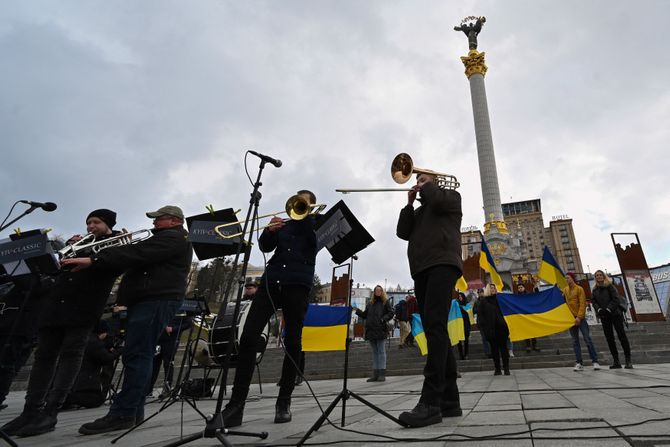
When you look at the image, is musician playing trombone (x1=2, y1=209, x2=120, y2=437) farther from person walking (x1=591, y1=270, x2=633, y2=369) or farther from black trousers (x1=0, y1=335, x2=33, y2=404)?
person walking (x1=591, y1=270, x2=633, y2=369)

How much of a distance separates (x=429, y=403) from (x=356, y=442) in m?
0.79

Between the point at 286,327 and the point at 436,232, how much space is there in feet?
5.53

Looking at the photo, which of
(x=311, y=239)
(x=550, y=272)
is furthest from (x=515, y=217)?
(x=311, y=239)

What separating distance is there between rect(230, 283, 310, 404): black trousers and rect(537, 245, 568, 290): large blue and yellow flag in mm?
12399

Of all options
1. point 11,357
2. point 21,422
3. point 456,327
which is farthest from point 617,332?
point 11,357

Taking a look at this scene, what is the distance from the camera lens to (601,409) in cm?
301

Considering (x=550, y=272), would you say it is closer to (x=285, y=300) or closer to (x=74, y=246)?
(x=285, y=300)

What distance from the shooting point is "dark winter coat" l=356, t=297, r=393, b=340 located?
984 cm

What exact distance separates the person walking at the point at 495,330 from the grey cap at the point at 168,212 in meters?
7.42

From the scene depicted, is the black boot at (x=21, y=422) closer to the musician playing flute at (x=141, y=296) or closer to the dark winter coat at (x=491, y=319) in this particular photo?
the musician playing flute at (x=141, y=296)

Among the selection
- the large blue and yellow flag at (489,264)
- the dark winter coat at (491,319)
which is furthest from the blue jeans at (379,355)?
the large blue and yellow flag at (489,264)

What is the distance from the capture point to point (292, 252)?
13.2 feet

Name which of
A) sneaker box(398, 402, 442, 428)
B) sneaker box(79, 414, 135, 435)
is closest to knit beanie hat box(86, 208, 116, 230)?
sneaker box(79, 414, 135, 435)

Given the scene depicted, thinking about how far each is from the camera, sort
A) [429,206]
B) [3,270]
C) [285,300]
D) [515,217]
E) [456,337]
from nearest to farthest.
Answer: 1. [429,206]
2. [285,300]
3. [3,270]
4. [456,337]
5. [515,217]
